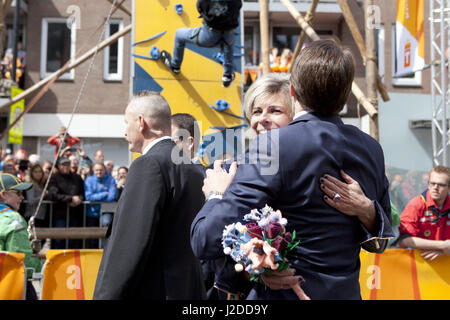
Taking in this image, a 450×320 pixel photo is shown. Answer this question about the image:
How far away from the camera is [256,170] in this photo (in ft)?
5.22

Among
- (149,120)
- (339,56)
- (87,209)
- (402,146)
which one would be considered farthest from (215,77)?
(402,146)

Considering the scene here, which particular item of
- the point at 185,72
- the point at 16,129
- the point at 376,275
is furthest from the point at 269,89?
the point at 16,129

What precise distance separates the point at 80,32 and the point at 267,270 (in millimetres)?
15141

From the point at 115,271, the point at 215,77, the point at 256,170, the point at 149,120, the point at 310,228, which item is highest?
the point at 215,77

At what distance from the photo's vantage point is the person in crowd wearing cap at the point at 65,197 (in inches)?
287

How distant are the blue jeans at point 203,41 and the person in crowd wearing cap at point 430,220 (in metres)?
2.50

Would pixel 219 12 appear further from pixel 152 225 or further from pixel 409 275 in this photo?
pixel 152 225

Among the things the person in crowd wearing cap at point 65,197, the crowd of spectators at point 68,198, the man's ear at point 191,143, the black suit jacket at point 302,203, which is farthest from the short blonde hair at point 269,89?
the person in crowd wearing cap at point 65,197

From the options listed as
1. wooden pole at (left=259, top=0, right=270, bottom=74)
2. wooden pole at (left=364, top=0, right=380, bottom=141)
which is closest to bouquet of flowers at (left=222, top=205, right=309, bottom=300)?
wooden pole at (left=364, top=0, right=380, bottom=141)

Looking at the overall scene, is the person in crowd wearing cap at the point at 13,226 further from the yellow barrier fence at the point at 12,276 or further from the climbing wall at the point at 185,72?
the climbing wall at the point at 185,72

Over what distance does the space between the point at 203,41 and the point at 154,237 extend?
3.80 m

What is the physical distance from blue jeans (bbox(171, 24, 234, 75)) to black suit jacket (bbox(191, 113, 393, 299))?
161 inches

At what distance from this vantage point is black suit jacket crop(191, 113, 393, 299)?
1590 millimetres
